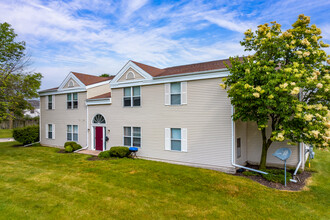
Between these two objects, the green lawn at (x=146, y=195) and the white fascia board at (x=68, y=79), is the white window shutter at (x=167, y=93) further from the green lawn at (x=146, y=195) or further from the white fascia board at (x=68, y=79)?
the white fascia board at (x=68, y=79)

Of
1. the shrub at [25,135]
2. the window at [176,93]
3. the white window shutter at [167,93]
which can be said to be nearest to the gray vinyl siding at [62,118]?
the shrub at [25,135]

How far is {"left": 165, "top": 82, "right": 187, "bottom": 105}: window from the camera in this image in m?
12.4

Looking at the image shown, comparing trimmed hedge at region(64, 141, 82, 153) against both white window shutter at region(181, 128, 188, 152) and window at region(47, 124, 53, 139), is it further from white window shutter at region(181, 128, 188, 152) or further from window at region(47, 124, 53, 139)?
white window shutter at region(181, 128, 188, 152)

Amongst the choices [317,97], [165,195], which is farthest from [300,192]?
[165,195]

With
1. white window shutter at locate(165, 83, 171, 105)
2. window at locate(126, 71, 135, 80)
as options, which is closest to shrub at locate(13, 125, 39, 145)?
window at locate(126, 71, 135, 80)

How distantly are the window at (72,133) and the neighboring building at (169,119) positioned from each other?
0.09 metres

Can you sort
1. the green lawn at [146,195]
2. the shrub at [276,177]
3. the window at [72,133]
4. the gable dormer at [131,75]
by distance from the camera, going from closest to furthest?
the green lawn at [146,195]
the shrub at [276,177]
the gable dormer at [131,75]
the window at [72,133]

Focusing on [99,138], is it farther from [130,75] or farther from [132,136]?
[130,75]

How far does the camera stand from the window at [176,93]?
12.4 metres

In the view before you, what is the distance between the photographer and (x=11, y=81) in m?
15.6

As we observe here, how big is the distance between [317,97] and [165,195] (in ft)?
28.8

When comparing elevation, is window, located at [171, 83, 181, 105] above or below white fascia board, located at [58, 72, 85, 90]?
below

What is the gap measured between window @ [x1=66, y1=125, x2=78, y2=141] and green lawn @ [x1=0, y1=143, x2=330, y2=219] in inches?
253

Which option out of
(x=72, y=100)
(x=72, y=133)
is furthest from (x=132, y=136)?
(x=72, y=100)
